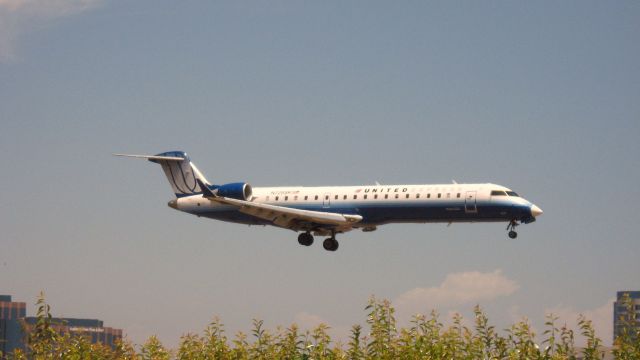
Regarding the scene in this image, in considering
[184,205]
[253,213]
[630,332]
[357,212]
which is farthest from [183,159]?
[630,332]

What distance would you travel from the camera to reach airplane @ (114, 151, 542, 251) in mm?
70500

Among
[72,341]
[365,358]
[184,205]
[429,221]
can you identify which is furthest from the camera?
[184,205]

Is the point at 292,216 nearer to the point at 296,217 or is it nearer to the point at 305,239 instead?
the point at 296,217

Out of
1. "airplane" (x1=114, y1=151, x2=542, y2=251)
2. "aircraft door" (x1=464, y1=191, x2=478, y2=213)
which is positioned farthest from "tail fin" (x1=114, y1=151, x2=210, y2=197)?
"aircraft door" (x1=464, y1=191, x2=478, y2=213)

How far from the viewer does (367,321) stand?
3731cm

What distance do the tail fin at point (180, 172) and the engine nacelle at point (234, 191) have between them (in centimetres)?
611

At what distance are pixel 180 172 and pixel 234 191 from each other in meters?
8.80

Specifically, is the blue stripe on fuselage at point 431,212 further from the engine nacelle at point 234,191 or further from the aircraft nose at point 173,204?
the aircraft nose at point 173,204

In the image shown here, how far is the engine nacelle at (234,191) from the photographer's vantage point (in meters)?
78.1

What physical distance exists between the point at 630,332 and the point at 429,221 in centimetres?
3571

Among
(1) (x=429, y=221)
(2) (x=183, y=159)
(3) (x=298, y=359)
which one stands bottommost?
(3) (x=298, y=359)

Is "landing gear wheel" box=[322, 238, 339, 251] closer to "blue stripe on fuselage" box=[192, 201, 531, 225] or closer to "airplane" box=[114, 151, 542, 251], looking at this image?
"airplane" box=[114, 151, 542, 251]

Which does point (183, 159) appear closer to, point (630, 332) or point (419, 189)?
point (419, 189)

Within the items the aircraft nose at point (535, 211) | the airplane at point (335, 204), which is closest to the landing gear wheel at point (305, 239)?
the airplane at point (335, 204)
